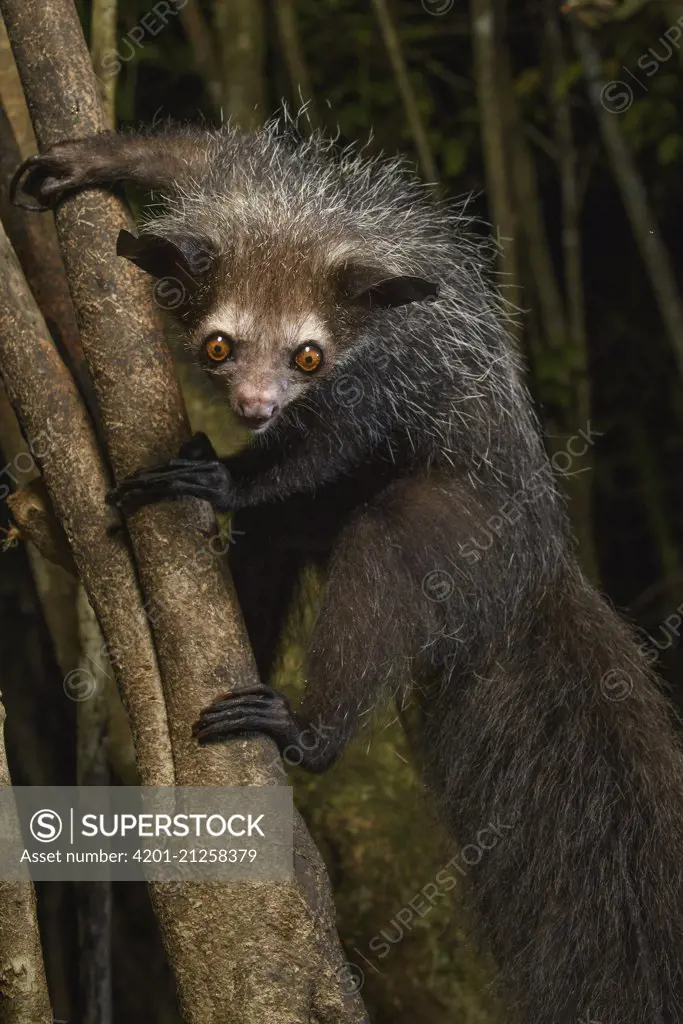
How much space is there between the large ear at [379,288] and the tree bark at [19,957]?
4.91 feet

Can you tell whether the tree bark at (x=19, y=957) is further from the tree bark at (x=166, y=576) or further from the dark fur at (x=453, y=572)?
the dark fur at (x=453, y=572)

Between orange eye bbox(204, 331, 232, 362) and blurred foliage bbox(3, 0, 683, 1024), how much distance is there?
1.36m

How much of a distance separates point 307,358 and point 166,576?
29.4 inches

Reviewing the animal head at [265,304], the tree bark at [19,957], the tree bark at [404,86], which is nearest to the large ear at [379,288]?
the animal head at [265,304]

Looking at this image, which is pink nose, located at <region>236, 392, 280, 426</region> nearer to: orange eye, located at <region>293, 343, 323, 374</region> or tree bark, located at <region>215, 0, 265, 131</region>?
orange eye, located at <region>293, 343, 323, 374</region>

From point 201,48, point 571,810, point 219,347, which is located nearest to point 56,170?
point 219,347

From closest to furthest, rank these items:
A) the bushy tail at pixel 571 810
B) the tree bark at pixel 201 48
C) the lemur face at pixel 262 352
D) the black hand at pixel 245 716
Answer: the black hand at pixel 245 716
the lemur face at pixel 262 352
the bushy tail at pixel 571 810
the tree bark at pixel 201 48

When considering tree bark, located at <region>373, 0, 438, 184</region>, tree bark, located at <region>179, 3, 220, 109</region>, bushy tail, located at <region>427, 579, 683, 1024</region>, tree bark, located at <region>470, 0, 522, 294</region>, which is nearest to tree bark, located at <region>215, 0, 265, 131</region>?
tree bark, located at <region>179, 3, 220, 109</region>

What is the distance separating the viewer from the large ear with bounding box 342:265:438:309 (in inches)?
130

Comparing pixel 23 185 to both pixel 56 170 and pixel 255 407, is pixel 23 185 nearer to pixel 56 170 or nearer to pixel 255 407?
pixel 56 170

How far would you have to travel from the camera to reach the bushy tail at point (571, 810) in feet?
11.7

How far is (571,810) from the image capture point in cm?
370

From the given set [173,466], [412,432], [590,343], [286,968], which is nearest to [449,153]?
[590,343]

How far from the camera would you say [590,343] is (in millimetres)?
6258
